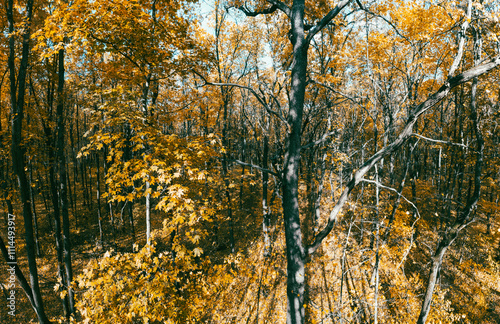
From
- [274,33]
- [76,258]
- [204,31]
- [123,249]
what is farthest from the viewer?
[123,249]

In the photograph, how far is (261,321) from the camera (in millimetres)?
9117

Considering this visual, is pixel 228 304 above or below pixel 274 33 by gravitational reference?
below

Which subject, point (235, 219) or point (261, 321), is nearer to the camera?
point (261, 321)

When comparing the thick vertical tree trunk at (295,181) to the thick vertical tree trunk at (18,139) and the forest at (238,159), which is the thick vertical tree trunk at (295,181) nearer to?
the forest at (238,159)

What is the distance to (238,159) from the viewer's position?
864 cm

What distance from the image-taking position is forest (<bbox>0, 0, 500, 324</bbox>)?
4.07 meters

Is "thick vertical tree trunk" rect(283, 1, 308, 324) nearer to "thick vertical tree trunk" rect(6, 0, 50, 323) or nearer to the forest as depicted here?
the forest

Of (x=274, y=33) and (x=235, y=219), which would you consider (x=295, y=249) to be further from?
(x=235, y=219)

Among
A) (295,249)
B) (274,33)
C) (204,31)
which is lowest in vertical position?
(295,249)

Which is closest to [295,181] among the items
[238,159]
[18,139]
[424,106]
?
[424,106]

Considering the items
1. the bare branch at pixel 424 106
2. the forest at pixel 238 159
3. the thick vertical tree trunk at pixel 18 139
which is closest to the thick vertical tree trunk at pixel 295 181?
the forest at pixel 238 159

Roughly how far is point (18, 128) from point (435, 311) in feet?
47.8

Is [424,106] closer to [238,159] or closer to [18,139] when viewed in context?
[238,159]

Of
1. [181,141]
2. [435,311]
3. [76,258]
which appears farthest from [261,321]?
[76,258]
